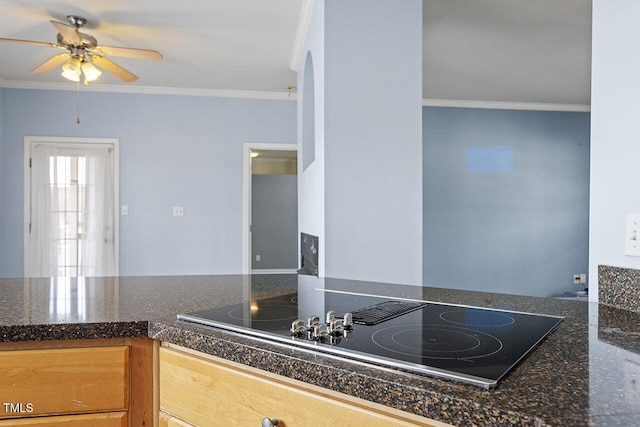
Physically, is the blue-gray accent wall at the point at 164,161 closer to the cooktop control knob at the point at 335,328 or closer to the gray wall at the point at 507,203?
the gray wall at the point at 507,203

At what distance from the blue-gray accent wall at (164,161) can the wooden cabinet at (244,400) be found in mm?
3855

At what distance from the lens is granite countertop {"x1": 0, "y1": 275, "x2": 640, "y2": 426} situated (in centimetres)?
60

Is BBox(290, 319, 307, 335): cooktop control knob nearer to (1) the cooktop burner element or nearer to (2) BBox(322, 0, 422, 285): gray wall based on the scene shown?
(1) the cooktop burner element

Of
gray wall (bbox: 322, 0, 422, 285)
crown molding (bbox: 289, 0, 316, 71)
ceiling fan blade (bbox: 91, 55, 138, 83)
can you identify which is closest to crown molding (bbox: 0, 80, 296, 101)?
crown molding (bbox: 289, 0, 316, 71)

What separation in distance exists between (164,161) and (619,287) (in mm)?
4349

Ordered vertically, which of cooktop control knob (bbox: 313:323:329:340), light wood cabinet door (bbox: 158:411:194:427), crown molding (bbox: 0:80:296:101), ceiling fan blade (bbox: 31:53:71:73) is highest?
crown molding (bbox: 0:80:296:101)

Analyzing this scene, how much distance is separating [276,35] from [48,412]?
2.94 m

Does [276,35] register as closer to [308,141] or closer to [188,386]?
[308,141]

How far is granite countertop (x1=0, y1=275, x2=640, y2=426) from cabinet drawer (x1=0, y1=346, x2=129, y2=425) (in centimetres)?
5

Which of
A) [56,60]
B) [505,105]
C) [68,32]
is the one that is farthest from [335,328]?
[505,105]

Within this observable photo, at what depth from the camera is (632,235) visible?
1145 mm

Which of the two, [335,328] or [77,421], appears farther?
[77,421]

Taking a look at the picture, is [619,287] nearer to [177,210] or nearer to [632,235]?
[632,235]

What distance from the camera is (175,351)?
1.04m
